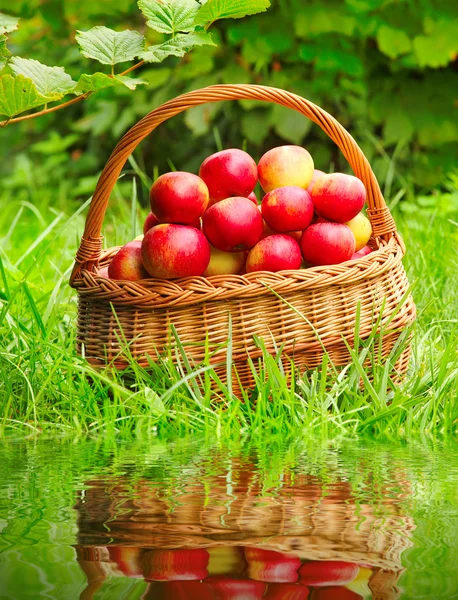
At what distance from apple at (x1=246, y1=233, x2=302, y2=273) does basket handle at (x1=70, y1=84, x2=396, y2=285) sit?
27cm

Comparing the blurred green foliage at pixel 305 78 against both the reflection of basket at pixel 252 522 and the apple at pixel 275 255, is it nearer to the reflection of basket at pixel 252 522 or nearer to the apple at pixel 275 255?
the apple at pixel 275 255

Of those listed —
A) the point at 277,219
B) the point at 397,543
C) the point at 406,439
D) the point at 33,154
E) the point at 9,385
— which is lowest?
the point at 397,543

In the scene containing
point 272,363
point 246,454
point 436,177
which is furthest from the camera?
point 436,177

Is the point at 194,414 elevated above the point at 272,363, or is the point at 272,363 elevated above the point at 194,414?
the point at 272,363

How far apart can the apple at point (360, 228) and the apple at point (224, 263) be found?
0.93 feet

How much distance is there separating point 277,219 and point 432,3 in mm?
2610

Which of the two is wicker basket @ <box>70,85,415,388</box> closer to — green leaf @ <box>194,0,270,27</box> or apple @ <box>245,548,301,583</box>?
green leaf @ <box>194,0,270,27</box>

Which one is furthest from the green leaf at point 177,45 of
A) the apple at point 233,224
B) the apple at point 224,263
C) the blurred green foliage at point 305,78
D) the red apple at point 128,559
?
the blurred green foliage at point 305,78

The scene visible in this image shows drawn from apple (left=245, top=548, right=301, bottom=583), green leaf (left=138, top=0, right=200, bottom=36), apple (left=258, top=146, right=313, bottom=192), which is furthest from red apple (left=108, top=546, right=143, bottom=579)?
apple (left=258, top=146, right=313, bottom=192)

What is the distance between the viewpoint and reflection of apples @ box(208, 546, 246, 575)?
2.71 ft

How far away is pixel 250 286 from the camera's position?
178 cm

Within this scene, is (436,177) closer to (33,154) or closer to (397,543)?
(33,154)

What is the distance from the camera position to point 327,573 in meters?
0.82

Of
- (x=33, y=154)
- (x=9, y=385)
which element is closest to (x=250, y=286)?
(x=9, y=385)
